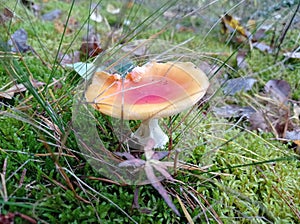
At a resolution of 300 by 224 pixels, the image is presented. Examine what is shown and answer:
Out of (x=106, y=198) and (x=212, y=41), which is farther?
(x=212, y=41)

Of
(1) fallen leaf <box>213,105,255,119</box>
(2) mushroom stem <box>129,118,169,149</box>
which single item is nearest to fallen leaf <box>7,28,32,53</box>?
(2) mushroom stem <box>129,118,169,149</box>

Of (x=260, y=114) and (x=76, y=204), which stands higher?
(x=76, y=204)

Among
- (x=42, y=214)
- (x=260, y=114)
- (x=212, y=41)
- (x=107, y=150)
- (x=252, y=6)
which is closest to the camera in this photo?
(x=42, y=214)

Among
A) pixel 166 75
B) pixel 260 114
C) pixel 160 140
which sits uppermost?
pixel 166 75

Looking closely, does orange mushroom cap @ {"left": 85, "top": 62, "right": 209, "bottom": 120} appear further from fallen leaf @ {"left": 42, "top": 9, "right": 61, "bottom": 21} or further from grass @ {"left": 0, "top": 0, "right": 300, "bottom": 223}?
fallen leaf @ {"left": 42, "top": 9, "right": 61, "bottom": 21}

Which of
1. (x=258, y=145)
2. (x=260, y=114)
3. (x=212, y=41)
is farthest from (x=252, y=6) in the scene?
(x=258, y=145)

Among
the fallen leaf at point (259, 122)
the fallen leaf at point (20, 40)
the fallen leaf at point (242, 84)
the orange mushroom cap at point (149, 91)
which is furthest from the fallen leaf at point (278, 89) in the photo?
the fallen leaf at point (20, 40)

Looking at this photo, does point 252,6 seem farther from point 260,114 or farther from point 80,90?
point 80,90
